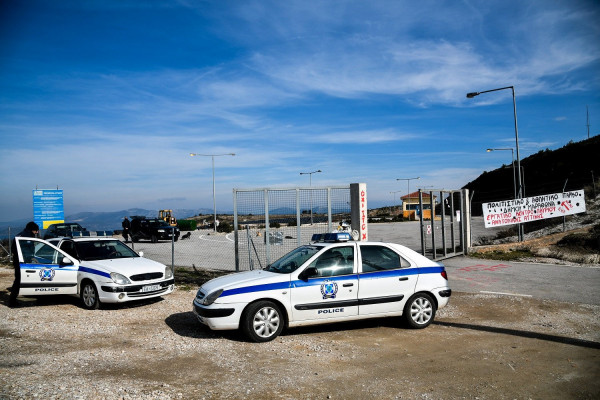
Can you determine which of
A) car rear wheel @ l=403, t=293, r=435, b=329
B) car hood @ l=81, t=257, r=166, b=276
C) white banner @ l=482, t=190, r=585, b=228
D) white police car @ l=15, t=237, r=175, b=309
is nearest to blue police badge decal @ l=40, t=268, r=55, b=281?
white police car @ l=15, t=237, r=175, b=309

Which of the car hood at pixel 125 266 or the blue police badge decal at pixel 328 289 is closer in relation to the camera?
the blue police badge decal at pixel 328 289

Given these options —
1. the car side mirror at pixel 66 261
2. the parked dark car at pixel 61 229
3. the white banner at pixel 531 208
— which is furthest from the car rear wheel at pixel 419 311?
the parked dark car at pixel 61 229

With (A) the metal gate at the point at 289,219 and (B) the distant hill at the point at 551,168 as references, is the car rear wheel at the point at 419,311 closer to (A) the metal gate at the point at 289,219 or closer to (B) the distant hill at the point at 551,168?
(A) the metal gate at the point at 289,219

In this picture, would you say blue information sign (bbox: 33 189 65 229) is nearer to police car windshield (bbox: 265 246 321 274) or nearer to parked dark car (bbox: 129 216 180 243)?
parked dark car (bbox: 129 216 180 243)

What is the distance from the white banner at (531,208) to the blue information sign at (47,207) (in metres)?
28.7

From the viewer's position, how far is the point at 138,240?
31.7 m

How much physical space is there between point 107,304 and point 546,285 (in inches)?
410

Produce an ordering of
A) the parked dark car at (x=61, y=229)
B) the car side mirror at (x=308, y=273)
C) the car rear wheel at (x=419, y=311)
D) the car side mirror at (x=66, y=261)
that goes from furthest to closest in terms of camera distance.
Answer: the parked dark car at (x=61, y=229), the car side mirror at (x=66, y=261), the car rear wheel at (x=419, y=311), the car side mirror at (x=308, y=273)

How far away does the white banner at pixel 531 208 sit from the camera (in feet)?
59.2

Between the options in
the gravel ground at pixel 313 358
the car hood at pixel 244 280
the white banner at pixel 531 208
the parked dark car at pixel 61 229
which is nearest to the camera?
the gravel ground at pixel 313 358

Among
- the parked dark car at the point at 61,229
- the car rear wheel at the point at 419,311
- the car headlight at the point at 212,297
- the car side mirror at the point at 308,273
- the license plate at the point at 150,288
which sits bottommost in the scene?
the car rear wheel at the point at 419,311

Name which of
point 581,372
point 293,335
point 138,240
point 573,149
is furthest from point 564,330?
point 573,149

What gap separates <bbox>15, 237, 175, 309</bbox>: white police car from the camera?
9.14 metres

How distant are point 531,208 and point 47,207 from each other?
30636 millimetres
